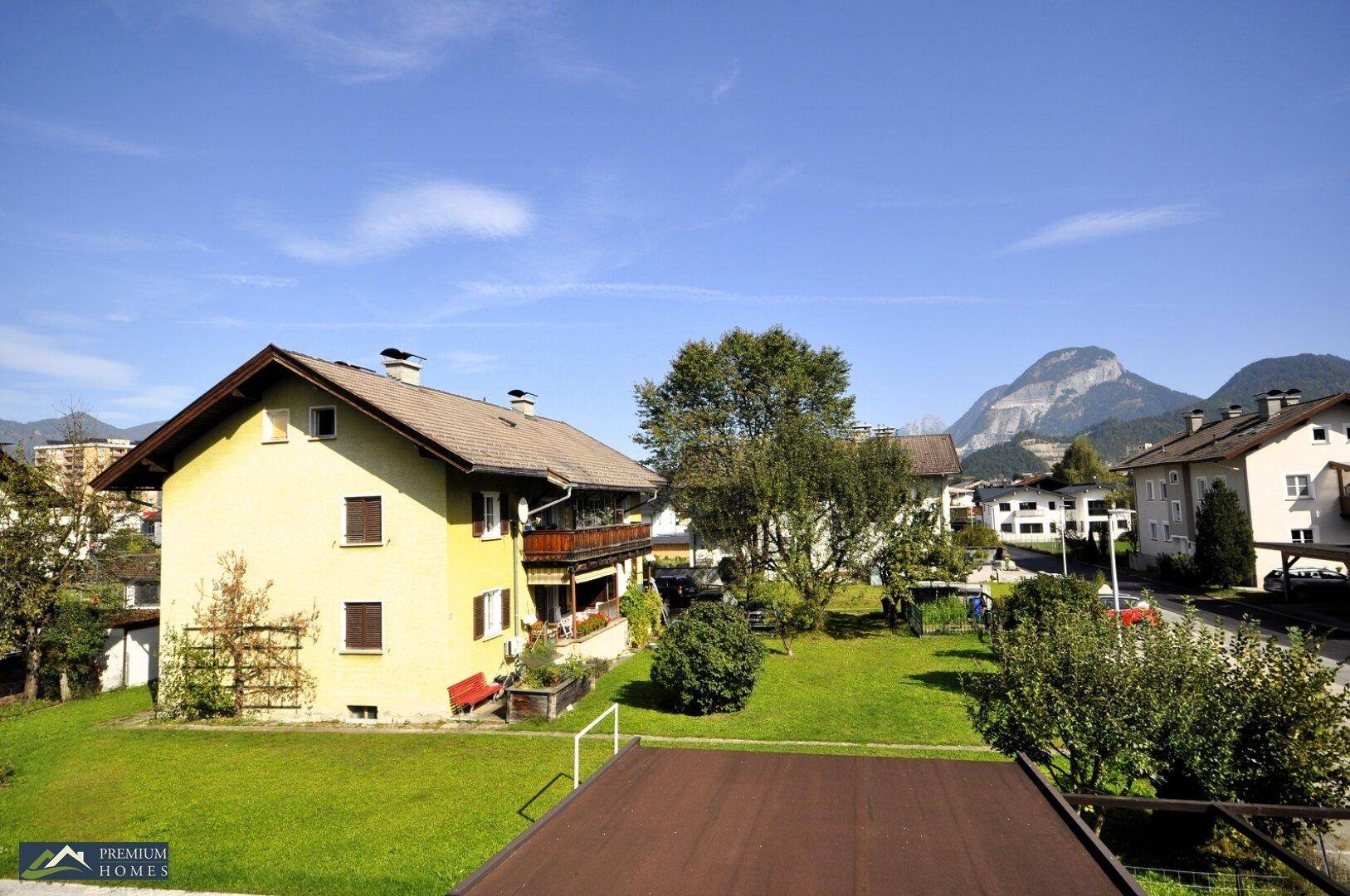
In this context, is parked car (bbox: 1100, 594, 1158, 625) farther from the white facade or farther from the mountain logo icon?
the mountain logo icon

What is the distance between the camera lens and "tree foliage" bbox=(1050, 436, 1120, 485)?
91.6 meters

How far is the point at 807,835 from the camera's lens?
6414 millimetres

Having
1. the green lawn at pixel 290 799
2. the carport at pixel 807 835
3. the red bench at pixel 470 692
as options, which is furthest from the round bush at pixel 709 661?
the carport at pixel 807 835

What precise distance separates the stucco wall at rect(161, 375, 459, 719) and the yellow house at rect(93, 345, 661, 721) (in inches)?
1.4

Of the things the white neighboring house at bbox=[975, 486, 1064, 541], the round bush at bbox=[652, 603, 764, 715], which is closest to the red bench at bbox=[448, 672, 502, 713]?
the round bush at bbox=[652, 603, 764, 715]

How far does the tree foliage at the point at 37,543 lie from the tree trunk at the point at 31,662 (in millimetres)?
19

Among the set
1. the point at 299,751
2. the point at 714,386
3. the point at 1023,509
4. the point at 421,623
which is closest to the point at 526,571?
the point at 421,623

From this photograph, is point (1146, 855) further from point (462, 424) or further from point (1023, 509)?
point (1023, 509)

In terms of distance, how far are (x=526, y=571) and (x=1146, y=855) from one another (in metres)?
16.8

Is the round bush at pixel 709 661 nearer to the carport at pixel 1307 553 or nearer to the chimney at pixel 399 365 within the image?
the chimney at pixel 399 365

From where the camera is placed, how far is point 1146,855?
10.1 metres

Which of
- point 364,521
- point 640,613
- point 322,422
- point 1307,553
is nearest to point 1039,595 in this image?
point 640,613

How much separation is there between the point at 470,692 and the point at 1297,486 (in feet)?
138

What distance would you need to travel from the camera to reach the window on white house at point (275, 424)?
19.5m
